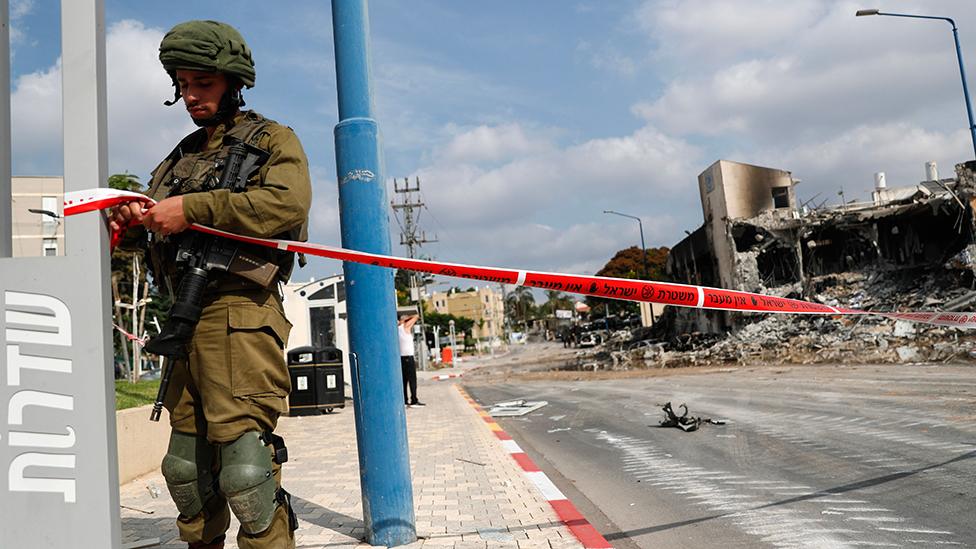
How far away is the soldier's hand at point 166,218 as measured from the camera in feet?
7.26

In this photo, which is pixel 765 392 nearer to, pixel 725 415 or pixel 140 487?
pixel 725 415

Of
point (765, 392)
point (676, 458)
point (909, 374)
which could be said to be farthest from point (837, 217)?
point (676, 458)

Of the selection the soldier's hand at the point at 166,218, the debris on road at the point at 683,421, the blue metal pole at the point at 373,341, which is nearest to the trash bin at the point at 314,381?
the debris on road at the point at 683,421

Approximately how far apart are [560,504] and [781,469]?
1909mm

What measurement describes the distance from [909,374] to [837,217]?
721 inches

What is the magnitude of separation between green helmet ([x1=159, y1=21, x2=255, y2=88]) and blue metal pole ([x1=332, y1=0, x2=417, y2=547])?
1024mm

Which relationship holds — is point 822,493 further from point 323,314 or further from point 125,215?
point 323,314

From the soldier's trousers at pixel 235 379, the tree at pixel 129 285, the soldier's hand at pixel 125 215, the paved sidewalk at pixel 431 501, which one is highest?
the tree at pixel 129 285

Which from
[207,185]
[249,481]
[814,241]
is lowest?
[249,481]

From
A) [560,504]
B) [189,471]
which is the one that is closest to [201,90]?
[189,471]

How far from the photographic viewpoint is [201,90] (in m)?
2.63

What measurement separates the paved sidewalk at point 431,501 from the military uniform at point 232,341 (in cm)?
121

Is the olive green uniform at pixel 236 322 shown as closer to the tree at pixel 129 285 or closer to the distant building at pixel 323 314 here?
the tree at pixel 129 285

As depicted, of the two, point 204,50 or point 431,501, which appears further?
point 431,501
